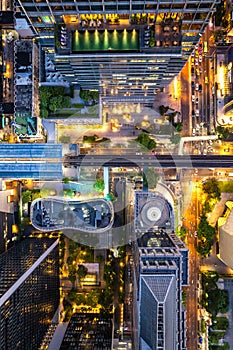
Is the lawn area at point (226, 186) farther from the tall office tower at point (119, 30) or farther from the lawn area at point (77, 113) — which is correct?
the lawn area at point (77, 113)

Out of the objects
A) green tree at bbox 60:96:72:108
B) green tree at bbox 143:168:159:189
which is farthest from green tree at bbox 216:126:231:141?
green tree at bbox 60:96:72:108

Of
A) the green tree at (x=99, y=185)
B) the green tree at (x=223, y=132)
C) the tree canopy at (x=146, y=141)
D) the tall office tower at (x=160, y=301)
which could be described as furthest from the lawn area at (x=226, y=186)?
the green tree at (x=99, y=185)

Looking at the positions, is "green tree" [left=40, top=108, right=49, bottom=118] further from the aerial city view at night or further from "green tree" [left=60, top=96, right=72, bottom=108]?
"green tree" [left=60, top=96, right=72, bottom=108]

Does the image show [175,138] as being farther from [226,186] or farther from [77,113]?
[77,113]

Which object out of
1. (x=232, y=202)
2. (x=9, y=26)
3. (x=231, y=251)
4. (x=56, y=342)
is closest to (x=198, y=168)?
(x=232, y=202)

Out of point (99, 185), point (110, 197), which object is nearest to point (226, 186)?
point (110, 197)

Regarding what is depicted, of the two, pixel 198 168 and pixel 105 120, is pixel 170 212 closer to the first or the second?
pixel 198 168
